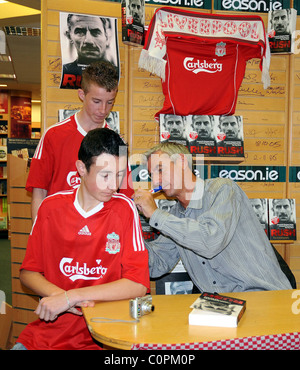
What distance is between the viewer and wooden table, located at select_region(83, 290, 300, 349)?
1.29 m

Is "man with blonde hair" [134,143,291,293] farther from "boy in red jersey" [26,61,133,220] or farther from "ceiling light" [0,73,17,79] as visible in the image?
"ceiling light" [0,73,17,79]

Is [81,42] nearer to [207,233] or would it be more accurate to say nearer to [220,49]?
[220,49]

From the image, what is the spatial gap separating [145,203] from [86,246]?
18.3 inches

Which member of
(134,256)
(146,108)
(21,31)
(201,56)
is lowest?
(134,256)

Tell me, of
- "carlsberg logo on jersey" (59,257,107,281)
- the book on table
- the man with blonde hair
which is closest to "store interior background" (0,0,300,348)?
the man with blonde hair

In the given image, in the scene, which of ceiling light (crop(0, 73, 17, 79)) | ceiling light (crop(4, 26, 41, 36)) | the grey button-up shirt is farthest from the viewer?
ceiling light (crop(0, 73, 17, 79))

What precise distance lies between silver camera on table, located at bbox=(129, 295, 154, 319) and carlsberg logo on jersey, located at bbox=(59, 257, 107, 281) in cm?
31

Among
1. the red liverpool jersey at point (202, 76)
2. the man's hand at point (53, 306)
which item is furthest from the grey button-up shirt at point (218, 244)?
the red liverpool jersey at point (202, 76)

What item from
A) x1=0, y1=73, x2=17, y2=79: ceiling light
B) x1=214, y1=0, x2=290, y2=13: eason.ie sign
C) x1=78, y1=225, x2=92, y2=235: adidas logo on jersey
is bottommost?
x1=78, y1=225, x2=92, y2=235: adidas logo on jersey

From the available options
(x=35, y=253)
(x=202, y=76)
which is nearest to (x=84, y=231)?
(x=35, y=253)

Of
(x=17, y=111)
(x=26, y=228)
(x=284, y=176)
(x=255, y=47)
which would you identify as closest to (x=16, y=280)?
(x=26, y=228)

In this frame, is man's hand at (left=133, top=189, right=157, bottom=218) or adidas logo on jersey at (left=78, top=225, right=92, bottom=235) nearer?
adidas logo on jersey at (left=78, top=225, right=92, bottom=235)

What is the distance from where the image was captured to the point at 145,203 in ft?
7.01

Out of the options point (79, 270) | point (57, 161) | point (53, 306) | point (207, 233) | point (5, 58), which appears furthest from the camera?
point (5, 58)
